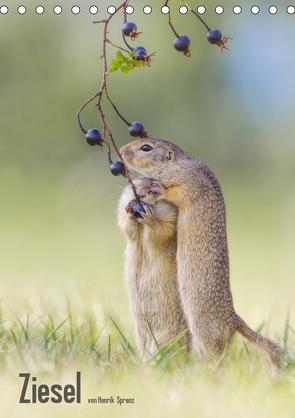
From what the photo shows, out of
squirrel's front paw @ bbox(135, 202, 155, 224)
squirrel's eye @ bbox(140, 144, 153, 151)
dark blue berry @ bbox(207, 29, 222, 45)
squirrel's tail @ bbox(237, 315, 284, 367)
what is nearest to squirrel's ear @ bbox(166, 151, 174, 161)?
squirrel's eye @ bbox(140, 144, 153, 151)

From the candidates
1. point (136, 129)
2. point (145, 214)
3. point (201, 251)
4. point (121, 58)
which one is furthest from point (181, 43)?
point (201, 251)

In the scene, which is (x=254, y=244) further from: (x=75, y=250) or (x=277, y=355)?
(x=277, y=355)

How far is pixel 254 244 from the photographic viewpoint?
10.3 m

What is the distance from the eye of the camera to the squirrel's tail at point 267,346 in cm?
368

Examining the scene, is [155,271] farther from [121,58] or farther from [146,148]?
[121,58]

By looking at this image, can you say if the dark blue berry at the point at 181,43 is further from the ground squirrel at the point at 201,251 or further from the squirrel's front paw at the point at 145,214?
the squirrel's front paw at the point at 145,214

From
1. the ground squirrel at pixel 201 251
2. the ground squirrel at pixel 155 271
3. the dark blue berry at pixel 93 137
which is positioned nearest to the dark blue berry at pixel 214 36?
the dark blue berry at pixel 93 137

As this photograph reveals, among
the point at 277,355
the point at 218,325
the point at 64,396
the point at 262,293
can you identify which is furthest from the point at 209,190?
the point at 262,293

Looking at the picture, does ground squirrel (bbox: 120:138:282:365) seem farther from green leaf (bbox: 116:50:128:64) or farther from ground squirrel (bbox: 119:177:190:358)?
green leaf (bbox: 116:50:128:64)

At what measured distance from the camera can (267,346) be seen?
12.3 ft

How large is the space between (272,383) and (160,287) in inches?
45.4

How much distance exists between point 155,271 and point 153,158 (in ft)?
2.93

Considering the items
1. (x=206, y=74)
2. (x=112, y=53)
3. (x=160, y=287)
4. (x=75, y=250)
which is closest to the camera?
(x=160, y=287)

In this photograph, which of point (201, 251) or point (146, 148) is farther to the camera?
point (146, 148)
